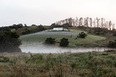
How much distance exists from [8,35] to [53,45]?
540 inches

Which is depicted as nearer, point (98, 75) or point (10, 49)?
point (98, 75)

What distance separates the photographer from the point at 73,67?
6188mm

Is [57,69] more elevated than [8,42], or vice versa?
[57,69]

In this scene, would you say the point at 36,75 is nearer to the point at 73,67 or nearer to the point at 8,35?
the point at 73,67

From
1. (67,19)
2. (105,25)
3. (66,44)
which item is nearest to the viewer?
(66,44)

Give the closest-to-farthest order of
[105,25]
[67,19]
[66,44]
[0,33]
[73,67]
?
[73,67]
[0,33]
[66,44]
[105,25]
[67,19]

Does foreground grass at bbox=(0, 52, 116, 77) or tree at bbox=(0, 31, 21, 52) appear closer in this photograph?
foreground grass at bbox=(0, 52, 116, 77)

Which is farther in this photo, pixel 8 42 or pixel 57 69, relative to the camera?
pixel 8 42

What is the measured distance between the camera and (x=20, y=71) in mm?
5023

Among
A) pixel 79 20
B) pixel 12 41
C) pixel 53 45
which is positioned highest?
pixel 79 20

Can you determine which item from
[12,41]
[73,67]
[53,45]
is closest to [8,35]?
[12,41]

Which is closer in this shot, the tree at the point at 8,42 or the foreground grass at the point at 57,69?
the foreground grass at the point at 57,69

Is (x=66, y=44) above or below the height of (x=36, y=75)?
below

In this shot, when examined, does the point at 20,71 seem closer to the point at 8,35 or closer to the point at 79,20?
the point at 8,35
